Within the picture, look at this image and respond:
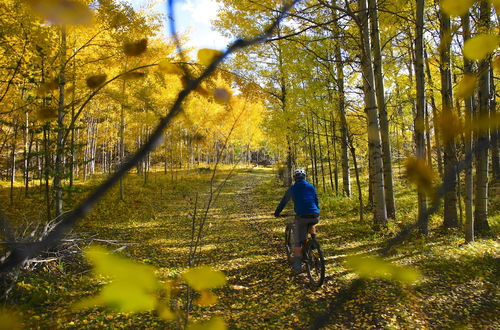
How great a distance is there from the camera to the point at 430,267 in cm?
508

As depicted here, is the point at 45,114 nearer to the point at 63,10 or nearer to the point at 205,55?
the point at 63,10

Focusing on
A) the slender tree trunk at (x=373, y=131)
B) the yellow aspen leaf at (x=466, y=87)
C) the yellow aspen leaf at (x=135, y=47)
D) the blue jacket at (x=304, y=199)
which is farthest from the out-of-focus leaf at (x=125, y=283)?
the slender tree trunk at (x=373, y=131)

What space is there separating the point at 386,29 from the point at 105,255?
1073cm

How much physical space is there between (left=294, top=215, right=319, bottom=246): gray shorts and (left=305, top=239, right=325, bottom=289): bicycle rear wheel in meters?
0.18

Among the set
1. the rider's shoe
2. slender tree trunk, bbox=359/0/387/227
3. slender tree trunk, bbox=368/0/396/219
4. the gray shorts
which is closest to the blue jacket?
the gray shorts

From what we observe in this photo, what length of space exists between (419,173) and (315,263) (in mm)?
4349

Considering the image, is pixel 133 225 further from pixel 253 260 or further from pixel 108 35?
pixel 108 35

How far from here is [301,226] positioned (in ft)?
15.9

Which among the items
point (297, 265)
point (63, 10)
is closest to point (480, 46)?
point (63, 10)

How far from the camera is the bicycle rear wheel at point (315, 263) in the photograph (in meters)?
4.40

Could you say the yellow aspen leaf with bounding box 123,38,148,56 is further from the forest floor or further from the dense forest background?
the forest floor

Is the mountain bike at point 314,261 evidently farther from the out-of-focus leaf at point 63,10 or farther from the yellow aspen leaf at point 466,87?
the out-of-focus leaf at point 63,10

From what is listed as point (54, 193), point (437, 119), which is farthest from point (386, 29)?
point (54, 193)

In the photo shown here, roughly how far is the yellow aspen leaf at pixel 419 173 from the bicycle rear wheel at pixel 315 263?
396cm
